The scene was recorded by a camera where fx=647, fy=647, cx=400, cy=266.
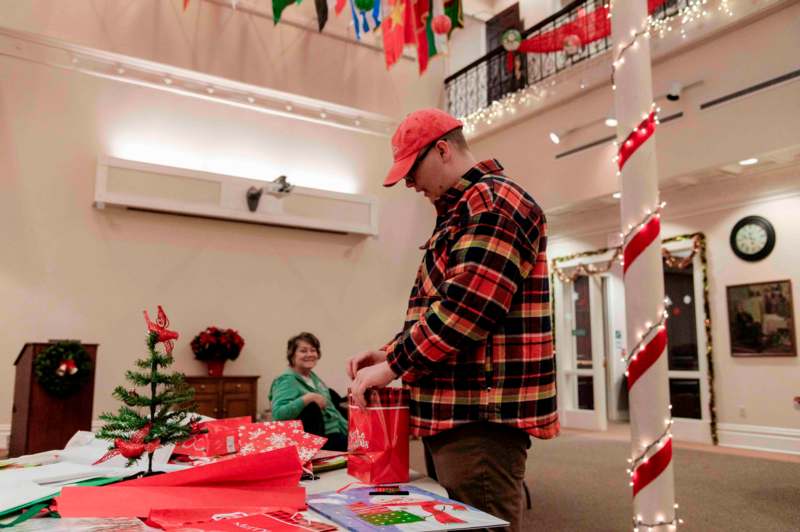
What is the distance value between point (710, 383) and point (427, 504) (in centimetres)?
672

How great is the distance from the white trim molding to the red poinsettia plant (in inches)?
203

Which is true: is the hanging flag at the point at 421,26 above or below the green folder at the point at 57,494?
above

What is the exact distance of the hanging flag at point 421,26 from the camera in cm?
764

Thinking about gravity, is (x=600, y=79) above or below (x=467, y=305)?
above

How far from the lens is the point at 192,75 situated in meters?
7.36

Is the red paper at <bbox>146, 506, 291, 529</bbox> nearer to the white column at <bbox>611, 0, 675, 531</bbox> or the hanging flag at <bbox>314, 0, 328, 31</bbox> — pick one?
the white column at <bbox>611, 0, 675, 531</bbox>

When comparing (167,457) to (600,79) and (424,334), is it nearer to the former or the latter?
(424,334)

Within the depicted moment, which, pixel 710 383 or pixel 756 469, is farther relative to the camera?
pixel 710 383

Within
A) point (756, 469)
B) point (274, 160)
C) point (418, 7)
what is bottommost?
point (756, 469)

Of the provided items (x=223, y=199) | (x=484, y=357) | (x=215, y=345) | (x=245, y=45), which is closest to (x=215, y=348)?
(x=215, y=345)

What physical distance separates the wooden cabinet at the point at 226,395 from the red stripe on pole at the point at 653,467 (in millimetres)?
4753

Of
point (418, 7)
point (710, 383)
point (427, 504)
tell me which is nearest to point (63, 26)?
point (418, 7)

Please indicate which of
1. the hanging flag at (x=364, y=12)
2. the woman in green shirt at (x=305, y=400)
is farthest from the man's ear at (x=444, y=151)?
the hanging flag at (x=364, y=12)

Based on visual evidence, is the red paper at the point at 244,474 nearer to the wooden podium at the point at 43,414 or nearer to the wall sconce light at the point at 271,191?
the wooden podium at the point at 43,414
